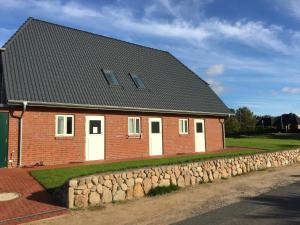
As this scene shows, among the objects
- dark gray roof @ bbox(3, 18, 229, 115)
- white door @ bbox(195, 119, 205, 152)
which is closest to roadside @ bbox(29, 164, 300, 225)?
dark gray roof @ bbox(3, 18, 229, 115)

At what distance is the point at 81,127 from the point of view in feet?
57.9

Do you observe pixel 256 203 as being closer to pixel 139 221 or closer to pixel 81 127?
pixel 139 221

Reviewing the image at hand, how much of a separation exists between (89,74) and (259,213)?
13411 millimetres

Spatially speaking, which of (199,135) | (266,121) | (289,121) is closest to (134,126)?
(199,135)

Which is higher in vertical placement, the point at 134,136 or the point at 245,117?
the point at 245,117

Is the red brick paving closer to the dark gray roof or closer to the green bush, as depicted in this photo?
the green bush

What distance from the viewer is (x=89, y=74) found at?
20.0 m

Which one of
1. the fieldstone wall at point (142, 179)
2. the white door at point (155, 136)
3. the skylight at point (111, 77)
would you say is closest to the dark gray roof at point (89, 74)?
the skylight at point (111, 77)

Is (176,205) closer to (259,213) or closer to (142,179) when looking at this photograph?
(142,179)

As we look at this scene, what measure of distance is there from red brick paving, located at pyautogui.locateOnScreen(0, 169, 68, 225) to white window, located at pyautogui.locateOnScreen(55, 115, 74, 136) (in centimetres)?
474

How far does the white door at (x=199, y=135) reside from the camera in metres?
24.4

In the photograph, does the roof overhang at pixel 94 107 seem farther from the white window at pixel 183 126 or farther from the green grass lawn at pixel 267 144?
the green grass lawn at pixel 267 144

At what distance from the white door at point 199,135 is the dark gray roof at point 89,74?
3.29ft

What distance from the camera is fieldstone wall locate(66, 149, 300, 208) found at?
969 centimetres
